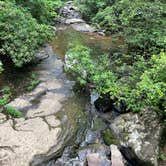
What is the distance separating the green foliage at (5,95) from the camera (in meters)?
6.53

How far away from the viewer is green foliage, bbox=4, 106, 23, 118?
6.19 metres

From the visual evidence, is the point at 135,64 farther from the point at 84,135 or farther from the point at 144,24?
the point at 144,24

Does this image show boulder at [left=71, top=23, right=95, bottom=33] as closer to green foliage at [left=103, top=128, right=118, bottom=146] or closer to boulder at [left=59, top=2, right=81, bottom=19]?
boulder at [left=59, top=2, right=81, bottom=19]

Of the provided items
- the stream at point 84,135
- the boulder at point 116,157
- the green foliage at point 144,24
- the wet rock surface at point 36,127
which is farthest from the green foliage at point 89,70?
the green foliage at point 144,24

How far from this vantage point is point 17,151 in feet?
17.0

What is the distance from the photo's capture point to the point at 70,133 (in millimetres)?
5805

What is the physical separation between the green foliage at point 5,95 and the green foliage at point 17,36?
69cm

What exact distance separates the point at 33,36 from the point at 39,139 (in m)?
3.42

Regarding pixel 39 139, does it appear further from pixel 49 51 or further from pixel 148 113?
pixel 49 51

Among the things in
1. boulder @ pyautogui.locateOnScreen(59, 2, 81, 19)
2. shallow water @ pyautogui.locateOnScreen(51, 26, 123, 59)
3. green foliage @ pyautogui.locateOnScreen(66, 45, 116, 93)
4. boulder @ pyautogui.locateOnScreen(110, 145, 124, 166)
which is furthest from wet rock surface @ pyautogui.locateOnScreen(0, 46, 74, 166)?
boulder @ pyautogui.locateOnScreen(59, 2, 81, 19)

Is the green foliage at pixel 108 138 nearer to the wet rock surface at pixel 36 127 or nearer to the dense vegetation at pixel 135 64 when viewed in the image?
the dense vegetation at pixel 135 64

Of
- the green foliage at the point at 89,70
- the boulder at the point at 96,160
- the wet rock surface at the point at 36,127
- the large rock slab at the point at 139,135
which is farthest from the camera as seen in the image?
the green foliage at the point at 89,70

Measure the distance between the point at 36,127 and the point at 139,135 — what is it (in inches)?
79.4

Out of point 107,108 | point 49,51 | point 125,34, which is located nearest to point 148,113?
point 107,108
